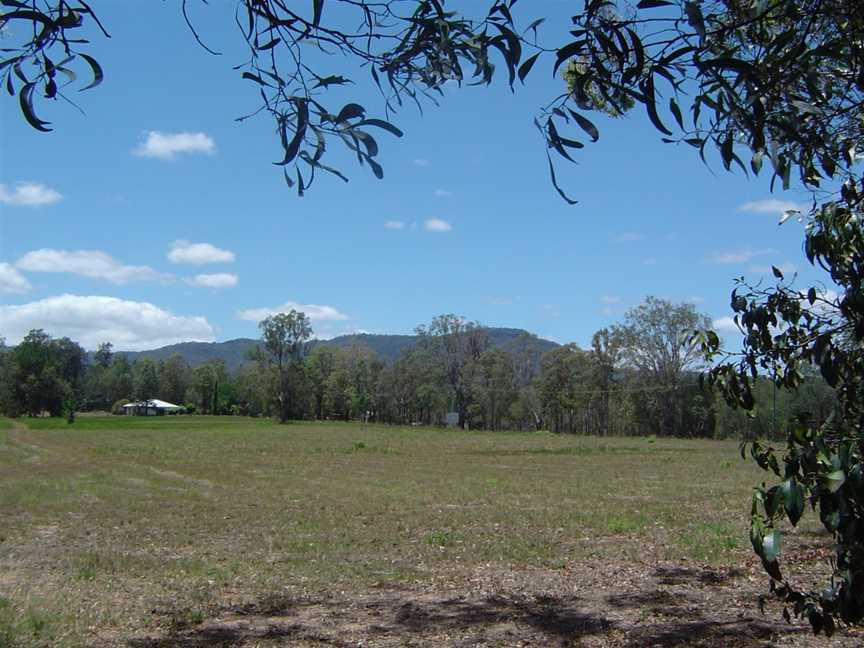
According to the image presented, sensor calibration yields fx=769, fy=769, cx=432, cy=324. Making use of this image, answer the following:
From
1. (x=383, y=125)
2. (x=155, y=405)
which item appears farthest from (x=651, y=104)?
(x=155, y=405)

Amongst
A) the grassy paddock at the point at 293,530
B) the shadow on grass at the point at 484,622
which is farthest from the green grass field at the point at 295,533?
the shadow on grass at the point at 484,622

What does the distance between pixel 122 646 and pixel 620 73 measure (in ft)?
15.6

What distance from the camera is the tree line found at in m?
74.8

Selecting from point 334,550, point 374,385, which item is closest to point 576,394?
point 374,385

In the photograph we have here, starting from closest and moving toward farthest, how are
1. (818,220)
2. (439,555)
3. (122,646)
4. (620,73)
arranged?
(620,73) → (818,220) → (122,646) → (439,555)

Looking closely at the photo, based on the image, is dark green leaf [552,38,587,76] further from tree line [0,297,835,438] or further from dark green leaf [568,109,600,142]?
tree line [0,297,835,438]

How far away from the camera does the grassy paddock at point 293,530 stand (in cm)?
703

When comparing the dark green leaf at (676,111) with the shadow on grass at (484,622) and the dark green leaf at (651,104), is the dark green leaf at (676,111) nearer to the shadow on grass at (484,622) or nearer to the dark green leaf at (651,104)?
the dark green leaf at (651,104)

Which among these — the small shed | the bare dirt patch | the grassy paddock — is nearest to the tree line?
the small shed

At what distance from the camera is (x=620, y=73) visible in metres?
2.97

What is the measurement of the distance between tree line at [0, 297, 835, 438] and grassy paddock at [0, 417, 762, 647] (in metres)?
48.8

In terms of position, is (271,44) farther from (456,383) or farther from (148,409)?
(148,409)

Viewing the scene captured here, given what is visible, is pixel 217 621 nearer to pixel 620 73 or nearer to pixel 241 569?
pixel 241 569

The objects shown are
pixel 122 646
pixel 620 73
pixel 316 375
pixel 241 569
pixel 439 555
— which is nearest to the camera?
pixel 620 73
